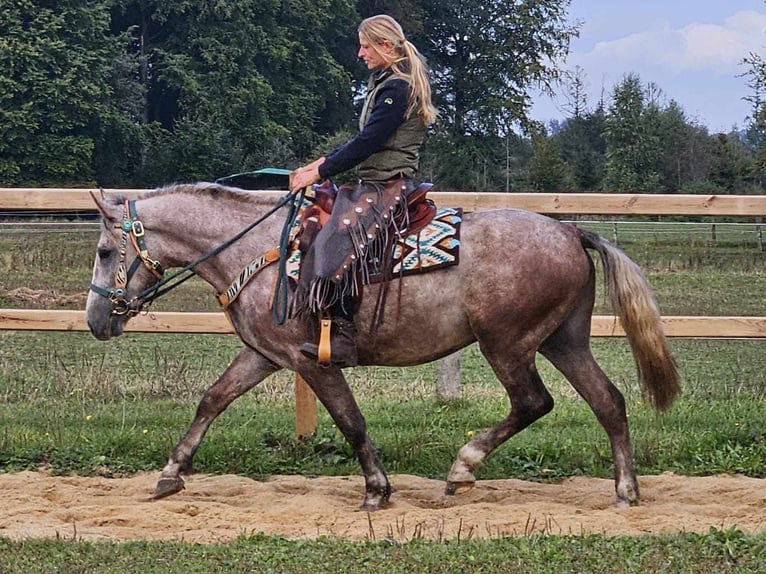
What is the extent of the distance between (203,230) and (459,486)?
2060mm

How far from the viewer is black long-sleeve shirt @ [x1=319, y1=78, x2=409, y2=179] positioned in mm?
5789

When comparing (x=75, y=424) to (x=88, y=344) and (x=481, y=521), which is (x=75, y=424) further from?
(x=88, y=344)

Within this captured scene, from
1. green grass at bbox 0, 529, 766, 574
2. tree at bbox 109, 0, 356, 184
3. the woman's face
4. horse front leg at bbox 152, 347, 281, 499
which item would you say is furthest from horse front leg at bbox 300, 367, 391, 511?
tree at bbox 109, 0, 356, 184

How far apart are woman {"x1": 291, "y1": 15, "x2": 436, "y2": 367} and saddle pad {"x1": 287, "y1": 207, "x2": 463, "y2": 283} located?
10 centimetres

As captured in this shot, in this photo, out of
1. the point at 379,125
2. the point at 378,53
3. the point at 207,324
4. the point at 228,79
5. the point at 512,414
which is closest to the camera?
the point at 379,125

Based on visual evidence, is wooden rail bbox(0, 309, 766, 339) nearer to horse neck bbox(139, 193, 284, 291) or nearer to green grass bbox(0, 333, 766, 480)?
green grass bbox(0, 333, 766, 480)

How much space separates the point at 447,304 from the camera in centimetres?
595

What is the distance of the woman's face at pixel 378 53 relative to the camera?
5.91 metres

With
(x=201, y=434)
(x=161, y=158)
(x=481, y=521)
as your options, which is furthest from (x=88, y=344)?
(x=161, y=158)

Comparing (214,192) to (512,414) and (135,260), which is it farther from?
(512,414)

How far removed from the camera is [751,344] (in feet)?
40.8

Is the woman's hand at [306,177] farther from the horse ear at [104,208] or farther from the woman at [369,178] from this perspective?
the horse ear at [104,208]

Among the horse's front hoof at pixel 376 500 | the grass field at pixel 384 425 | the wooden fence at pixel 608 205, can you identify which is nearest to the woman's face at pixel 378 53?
the wooden fence at pixel 608 205

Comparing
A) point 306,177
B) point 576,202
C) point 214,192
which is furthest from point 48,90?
point 306,177
